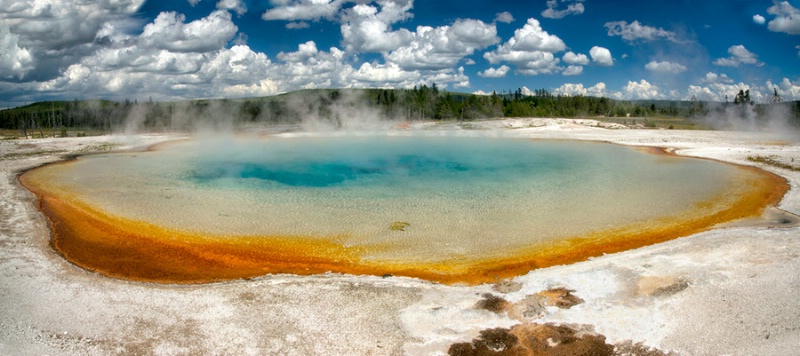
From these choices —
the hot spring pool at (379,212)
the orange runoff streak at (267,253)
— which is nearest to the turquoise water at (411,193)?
the hot spring pool at (379,212)

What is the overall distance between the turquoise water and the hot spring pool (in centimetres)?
5

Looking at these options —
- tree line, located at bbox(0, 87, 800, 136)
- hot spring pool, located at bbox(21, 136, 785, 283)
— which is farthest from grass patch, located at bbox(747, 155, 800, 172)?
tree line, located at bbox(0, 87, 800, 136)

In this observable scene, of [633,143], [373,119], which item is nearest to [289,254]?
[633,143]

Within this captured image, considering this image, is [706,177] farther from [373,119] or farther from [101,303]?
[373,119]

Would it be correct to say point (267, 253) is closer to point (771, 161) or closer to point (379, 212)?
point (379, 212)

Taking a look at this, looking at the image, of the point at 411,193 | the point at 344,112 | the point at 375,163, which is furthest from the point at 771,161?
the point at 344,112

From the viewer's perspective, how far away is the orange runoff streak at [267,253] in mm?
6988

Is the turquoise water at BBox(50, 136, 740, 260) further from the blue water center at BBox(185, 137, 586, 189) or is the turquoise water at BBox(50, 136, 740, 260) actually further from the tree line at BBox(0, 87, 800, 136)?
the tree line at BBox(0, 87, 800, 136)

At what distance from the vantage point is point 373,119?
173ft

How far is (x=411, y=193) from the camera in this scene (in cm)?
1192

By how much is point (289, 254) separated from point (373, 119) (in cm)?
4568

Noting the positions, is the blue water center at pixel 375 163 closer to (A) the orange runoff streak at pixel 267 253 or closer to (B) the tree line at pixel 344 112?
(A) the orange runoff streak at pixel 267 253

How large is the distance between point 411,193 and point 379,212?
2.04m

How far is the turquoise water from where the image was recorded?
349 inches
